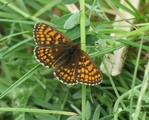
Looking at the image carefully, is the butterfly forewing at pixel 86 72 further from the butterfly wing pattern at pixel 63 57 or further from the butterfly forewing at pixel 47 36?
the butterfly forewing at pixel 47 36

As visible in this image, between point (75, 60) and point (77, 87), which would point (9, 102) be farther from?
point (75, 60)

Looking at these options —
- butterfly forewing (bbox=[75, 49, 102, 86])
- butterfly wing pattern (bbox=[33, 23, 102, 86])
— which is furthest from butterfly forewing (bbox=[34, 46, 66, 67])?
butterfly forewing (bbox=[75, 49, 102, 86])

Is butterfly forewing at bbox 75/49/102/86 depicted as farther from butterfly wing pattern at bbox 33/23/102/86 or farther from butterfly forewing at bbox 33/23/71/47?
butterfly forewing at bbox 33/23/71/47

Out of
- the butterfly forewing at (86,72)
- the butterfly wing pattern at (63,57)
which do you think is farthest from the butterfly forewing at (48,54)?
the butterfly forewing at (86,72)

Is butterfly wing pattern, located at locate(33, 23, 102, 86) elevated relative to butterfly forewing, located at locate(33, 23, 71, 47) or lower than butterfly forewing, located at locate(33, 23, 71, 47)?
lower

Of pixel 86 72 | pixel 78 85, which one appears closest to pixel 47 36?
pixel 86 72

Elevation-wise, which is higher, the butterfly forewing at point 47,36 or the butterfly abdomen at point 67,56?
the butterfly forewing at point 47,36

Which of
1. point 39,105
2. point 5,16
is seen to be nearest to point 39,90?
point 39,105

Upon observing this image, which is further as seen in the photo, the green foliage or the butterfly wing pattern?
the green foliage
